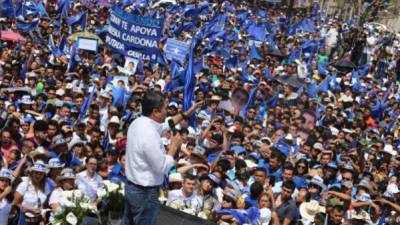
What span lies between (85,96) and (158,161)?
7.84 meters

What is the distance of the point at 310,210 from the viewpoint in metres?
A: 8.64

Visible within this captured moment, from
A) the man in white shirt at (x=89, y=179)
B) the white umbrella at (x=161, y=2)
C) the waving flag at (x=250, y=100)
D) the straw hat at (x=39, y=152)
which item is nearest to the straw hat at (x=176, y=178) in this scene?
the man in white shirt at (x=89, y=179)

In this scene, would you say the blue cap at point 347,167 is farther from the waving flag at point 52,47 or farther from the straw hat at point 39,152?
the waving flag at point 52,47

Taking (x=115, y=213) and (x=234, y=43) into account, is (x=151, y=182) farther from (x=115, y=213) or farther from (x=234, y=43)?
(x=234, y=43)

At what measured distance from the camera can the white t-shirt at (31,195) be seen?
7922mm

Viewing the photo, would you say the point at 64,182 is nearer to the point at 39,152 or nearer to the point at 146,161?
the point at 39,152

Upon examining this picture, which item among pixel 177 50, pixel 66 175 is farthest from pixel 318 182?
pixel 177 50

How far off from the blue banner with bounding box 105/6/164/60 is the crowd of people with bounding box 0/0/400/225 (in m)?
0.29

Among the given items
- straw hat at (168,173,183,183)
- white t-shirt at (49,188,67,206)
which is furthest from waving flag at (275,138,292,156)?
white t-shirt at (49,188,67,206)

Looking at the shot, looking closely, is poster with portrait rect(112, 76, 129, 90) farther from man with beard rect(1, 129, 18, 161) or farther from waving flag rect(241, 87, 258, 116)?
man with beard rect(1, 129, 18, 161)

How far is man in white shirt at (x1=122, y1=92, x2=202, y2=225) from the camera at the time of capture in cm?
545

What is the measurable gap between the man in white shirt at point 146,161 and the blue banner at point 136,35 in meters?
10.1

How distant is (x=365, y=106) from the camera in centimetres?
1775

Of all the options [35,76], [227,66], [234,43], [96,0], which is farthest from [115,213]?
[96,0]
